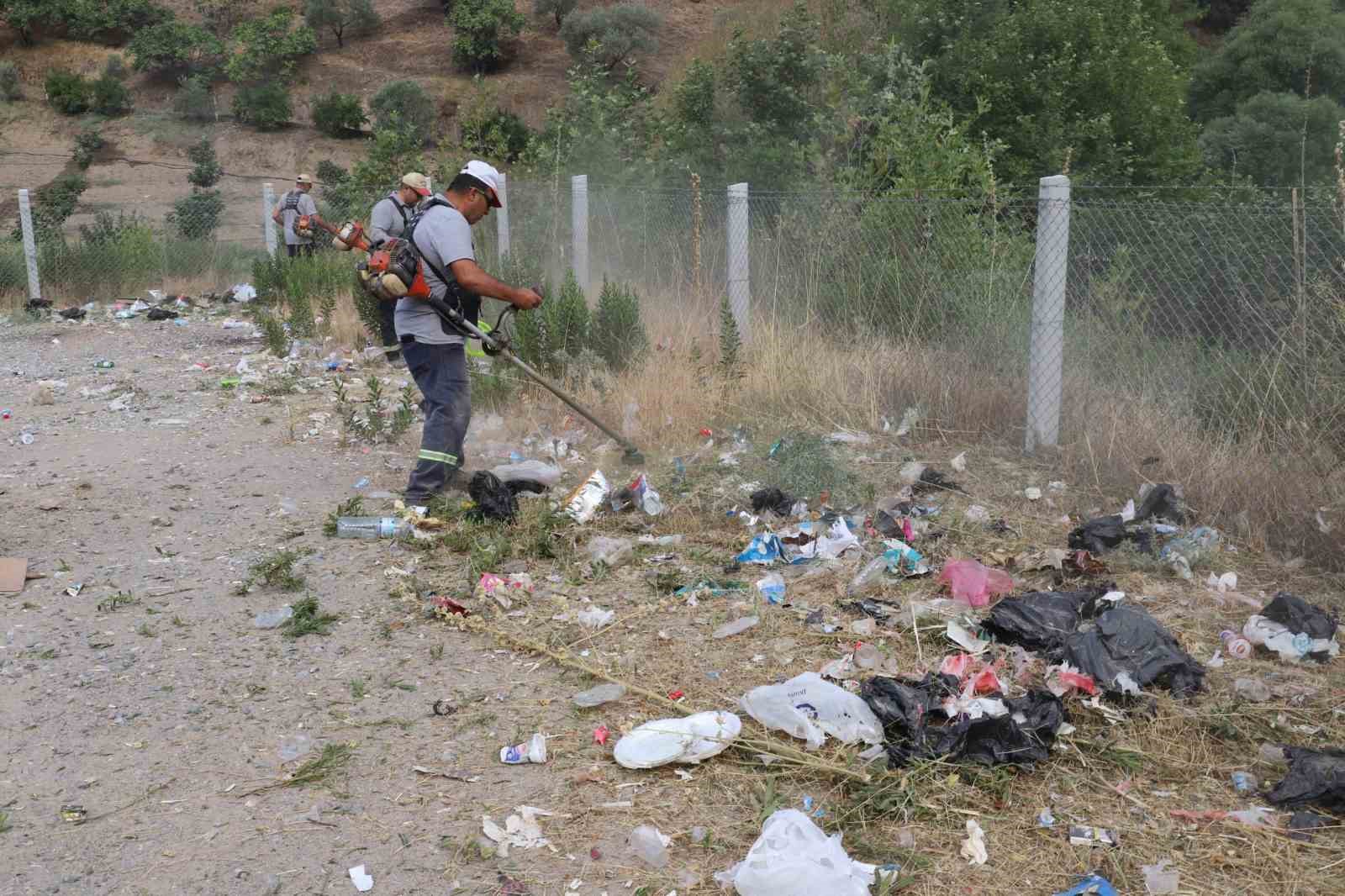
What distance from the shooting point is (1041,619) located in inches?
157

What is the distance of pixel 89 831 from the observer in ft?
9.98

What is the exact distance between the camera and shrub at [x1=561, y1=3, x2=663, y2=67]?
28.5m

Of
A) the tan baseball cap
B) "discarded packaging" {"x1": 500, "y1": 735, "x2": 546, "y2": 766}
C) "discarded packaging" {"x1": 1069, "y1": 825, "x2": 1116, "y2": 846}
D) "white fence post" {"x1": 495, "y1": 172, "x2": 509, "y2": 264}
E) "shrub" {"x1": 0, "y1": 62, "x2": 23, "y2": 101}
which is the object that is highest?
"shrub" {"x1": 0, "y1": 62, "x2": 23, "y2": 101}

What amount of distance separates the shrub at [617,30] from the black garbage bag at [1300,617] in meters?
26.3

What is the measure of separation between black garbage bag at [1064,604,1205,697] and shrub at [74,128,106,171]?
28.7 m

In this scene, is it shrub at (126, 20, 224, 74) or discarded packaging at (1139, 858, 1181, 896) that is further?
shrub at (126, 20, 224, 74)

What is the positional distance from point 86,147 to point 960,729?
29.2 metres

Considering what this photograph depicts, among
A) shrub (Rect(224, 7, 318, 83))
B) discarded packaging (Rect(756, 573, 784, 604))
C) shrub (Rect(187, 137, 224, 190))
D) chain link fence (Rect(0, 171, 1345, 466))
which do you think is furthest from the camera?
shrub (Rect(224, 7, 318, 83))

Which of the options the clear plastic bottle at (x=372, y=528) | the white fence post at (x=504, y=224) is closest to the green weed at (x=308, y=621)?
the clear plastic bottle at (x=372, y=528)

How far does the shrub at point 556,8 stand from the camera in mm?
31719

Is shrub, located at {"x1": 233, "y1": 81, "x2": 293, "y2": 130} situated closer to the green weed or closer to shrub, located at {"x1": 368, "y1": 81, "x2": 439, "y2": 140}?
shrub, located at {"x1": 368, "y1": 81, "x2": 439, "y2": 140}

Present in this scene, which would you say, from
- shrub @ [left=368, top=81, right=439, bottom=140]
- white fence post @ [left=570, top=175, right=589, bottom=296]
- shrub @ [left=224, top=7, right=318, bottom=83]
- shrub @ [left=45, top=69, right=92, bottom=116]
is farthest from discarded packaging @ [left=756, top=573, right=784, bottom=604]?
shrub @ [left=45, top=69, right=92, bottom=116]

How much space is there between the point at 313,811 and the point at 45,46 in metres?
35.4

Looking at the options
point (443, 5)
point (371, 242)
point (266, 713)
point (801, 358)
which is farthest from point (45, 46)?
point (266, 713)
